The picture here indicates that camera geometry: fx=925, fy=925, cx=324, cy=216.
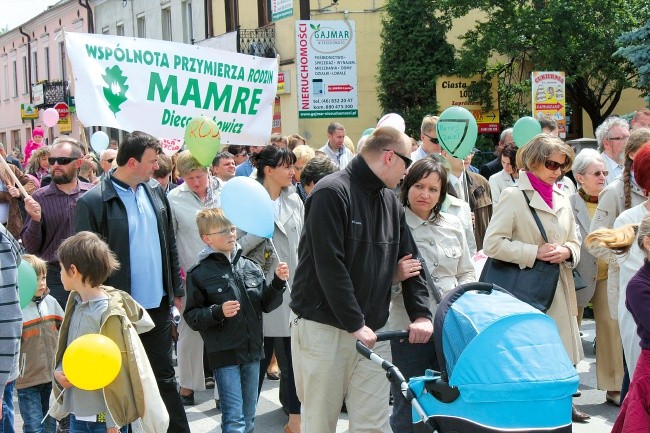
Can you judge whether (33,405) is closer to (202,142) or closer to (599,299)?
(202,142)

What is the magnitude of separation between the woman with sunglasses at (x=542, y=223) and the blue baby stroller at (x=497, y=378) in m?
2.55

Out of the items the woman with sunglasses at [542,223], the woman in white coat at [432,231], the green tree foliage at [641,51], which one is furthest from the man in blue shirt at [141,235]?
the green tree foliage at [641,51]

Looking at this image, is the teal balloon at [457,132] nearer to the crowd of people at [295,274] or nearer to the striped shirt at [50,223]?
the crowd of people at [295,274]

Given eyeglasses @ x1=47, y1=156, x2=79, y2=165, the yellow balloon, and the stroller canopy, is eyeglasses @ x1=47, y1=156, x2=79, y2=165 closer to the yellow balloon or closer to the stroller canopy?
the yellow balloon

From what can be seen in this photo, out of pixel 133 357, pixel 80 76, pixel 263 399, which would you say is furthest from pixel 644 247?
pixel 80 76

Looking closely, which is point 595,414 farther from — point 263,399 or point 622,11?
point 622,11

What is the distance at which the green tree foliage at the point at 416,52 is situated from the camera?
21172mm

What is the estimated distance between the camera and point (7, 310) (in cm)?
431

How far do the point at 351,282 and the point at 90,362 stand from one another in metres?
1.35

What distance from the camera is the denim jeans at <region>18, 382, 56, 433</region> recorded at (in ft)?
19.8

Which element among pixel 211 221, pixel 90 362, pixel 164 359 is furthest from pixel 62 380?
pixel 211 221

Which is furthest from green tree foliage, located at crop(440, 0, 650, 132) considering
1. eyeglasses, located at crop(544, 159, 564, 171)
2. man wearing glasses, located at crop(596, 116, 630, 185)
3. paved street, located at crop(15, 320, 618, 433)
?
eyeglasses, located at crop(544, 159, 564, 171)

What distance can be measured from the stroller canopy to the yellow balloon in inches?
67.7

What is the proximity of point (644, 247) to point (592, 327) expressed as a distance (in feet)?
19.2
